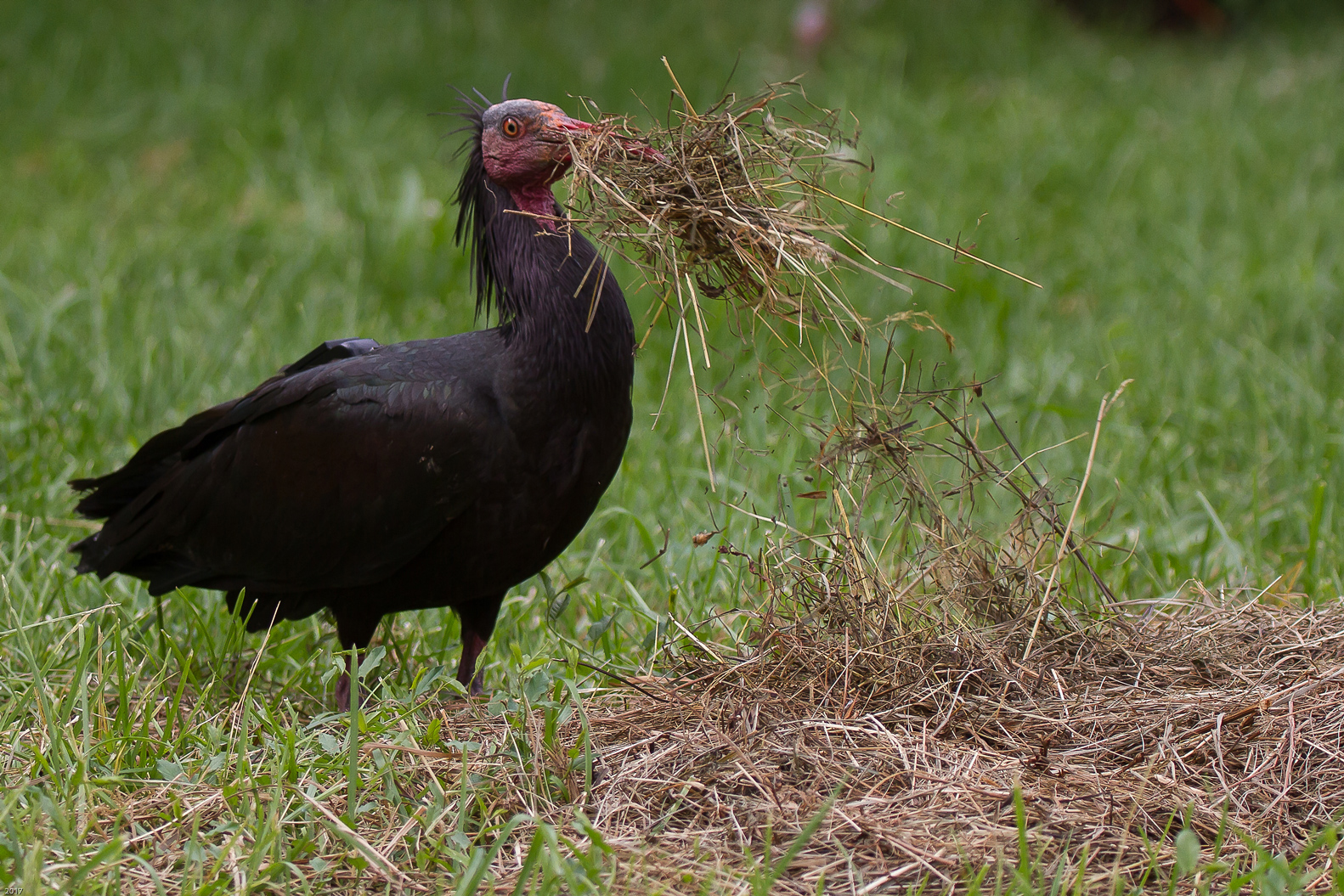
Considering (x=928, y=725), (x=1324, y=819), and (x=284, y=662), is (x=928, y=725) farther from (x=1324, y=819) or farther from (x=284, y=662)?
(x=284, y=662)

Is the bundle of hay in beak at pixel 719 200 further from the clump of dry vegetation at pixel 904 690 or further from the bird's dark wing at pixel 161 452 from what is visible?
the bird's dark wing at pixel 161 452

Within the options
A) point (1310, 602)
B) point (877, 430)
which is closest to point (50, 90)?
point (877, 430)

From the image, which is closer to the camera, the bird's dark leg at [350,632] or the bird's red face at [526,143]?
the bird's red face at [526,143]

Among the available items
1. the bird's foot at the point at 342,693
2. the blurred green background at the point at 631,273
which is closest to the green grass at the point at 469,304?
the blurred green background at the point at 631,273

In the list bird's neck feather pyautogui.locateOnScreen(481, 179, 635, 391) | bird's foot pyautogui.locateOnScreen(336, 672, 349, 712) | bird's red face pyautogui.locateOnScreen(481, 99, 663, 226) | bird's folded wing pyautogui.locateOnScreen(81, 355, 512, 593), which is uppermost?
bird's red face pyautogui.locateOnScreen(481, 99, 663, 226)

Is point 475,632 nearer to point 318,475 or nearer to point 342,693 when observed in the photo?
point 342,693

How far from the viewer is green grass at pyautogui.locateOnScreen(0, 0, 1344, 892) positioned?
104 inches

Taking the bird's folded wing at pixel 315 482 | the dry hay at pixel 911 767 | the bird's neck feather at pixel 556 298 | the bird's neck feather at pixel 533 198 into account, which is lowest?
the dry hay at pixel 911 767

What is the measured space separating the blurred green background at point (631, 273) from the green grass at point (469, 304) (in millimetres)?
25

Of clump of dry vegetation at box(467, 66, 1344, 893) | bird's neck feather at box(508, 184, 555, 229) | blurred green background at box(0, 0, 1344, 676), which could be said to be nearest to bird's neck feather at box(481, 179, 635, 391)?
bird's neck feather at box(508, 184, 555, 229)

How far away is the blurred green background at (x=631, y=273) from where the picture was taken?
3873mm

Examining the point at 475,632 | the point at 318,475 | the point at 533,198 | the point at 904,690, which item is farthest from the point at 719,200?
the point at 475,632

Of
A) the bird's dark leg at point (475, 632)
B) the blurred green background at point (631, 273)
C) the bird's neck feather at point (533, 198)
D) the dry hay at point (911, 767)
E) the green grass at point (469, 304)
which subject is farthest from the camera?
the blurred green background at point (631, 273)

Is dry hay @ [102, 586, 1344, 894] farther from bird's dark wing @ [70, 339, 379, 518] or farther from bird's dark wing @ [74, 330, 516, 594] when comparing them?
bird's dark wing @ [70, 339, 379, 518]
